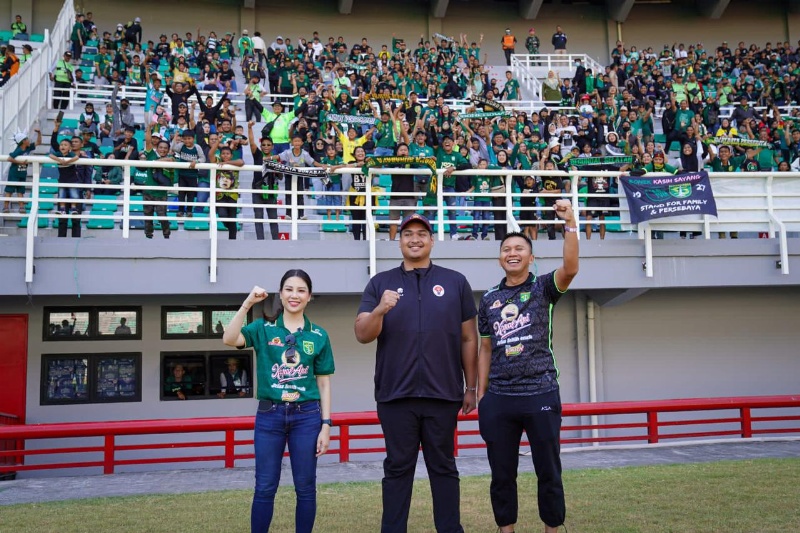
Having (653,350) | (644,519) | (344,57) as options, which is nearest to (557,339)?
(653,350)

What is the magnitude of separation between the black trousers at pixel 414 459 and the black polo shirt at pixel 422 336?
99 mm

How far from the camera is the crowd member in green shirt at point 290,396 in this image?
4918mm

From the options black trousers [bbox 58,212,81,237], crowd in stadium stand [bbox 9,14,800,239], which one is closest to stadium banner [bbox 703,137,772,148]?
crowd in stadium stand [bbox 9,14,800,239]

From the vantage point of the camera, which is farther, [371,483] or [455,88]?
[455,88]

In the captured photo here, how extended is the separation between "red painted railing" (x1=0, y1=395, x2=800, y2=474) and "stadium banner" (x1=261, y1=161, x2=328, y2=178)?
3.42 m

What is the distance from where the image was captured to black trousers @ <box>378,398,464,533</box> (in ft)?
15.5

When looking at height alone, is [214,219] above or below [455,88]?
below

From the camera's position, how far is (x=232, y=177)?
11.3 m

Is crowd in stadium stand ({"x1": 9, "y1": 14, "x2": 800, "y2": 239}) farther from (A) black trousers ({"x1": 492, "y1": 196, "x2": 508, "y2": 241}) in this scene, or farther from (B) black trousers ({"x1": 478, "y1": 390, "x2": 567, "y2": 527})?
(B) black trousers ({"x1": 478, "y1": 390, "x2": 567, "y2": 527})

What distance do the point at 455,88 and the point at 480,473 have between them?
13.1m

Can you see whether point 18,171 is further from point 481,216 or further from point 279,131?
point 481,216

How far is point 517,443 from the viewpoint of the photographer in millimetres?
5152

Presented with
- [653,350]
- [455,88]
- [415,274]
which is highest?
[455,88]

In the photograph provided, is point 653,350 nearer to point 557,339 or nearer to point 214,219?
point 557,339
